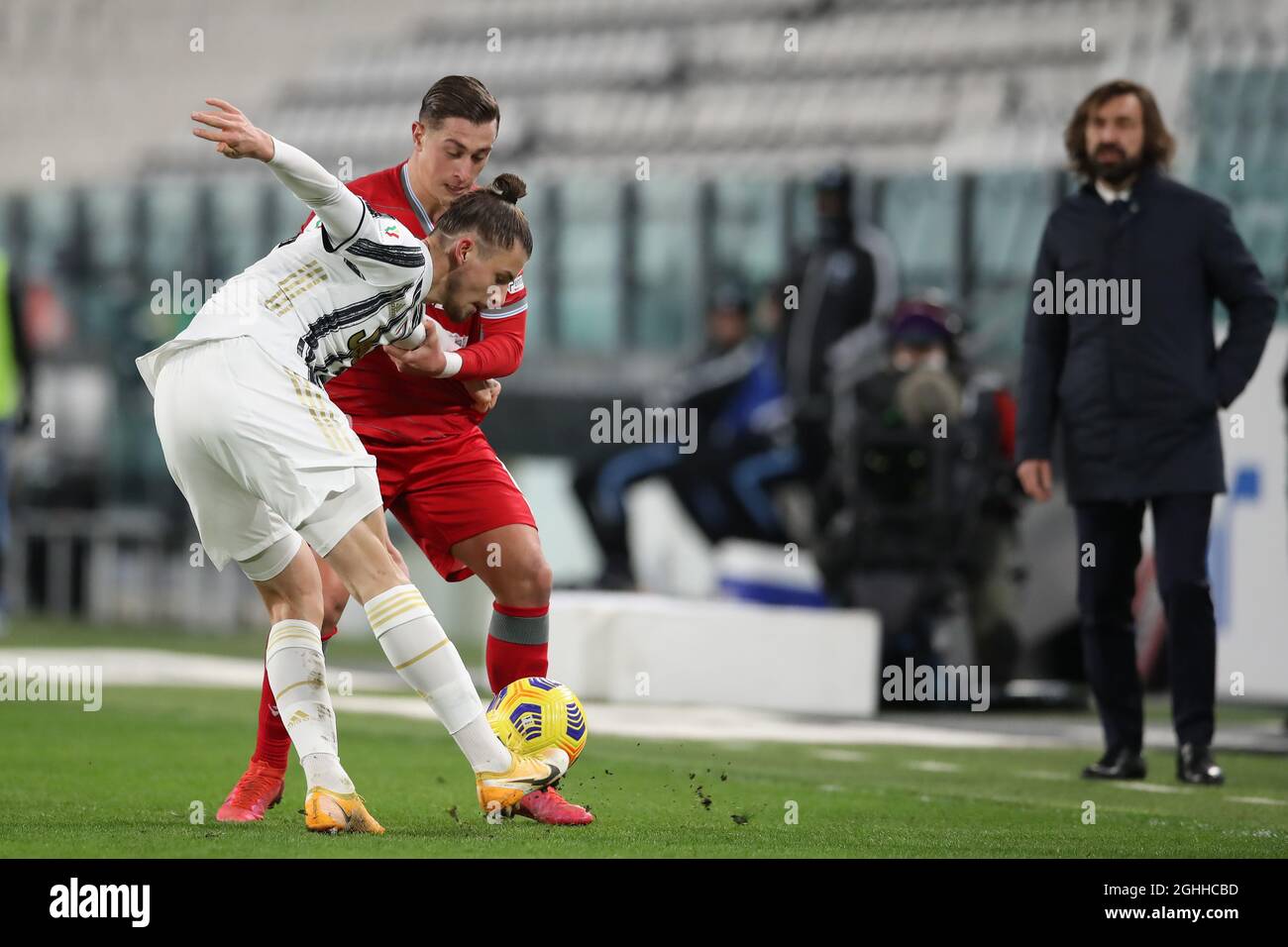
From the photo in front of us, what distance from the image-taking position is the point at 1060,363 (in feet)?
25.0

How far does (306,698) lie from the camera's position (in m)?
5.25

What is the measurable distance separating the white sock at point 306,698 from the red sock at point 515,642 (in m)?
0.64

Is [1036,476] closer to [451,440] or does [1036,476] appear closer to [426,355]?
[451,440]

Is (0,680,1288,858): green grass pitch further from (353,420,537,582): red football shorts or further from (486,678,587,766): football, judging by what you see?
(353,420,537,582): red football shorts

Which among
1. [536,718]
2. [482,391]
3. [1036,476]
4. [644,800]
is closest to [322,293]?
[482,391]

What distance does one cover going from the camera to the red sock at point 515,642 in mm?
5844

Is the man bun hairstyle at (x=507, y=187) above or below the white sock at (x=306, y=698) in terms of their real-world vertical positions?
above

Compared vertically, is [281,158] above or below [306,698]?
above

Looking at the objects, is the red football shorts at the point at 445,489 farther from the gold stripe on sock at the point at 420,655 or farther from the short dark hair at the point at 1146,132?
the short dark hair at the point at 1146,132

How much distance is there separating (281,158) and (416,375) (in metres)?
1.08

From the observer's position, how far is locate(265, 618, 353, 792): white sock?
512cm

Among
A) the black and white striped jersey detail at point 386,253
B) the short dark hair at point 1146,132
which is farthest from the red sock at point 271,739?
the short dark hair at point 1146,132

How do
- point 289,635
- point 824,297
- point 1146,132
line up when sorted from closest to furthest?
point 289,635, point 1146,132, point 824,297
